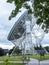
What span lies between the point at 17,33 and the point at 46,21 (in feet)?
246

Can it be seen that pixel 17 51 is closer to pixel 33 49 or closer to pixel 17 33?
pixel 33 49

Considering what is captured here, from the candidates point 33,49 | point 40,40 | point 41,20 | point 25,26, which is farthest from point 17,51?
point 41,20

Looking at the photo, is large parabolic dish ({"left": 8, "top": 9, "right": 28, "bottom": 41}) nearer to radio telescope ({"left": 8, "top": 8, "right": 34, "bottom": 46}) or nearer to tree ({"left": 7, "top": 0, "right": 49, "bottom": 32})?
radio telescope ({"left": 8, "top": 8, "right": 34, "bottom": 46})

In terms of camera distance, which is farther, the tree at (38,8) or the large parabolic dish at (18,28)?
the large parabolic dish at (18,28)

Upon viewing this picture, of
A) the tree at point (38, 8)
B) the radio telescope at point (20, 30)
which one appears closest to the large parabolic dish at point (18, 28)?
the radio telescope at point (20, 30)

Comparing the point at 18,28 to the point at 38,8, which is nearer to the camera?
the point at 38,8

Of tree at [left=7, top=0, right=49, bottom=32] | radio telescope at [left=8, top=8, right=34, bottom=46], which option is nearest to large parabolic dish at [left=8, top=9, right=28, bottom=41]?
radio telescope at [left=8, top=8, right=34, bottom=46]

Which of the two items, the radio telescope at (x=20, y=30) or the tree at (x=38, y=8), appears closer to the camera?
the tree at (x=38, y=8)

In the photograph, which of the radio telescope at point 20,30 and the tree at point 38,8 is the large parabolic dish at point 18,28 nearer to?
the radio telescope at point 20,30

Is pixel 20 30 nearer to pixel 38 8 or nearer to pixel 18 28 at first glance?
pixel 18 28

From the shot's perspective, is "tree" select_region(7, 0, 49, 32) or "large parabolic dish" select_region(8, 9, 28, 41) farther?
"large parabolic dish" select_region(8, 9, 28, 41)

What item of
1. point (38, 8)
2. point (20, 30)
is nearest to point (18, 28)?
point (20, 30)

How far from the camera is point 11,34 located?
10012cm

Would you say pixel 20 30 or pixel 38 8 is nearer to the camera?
pixel 38 8
